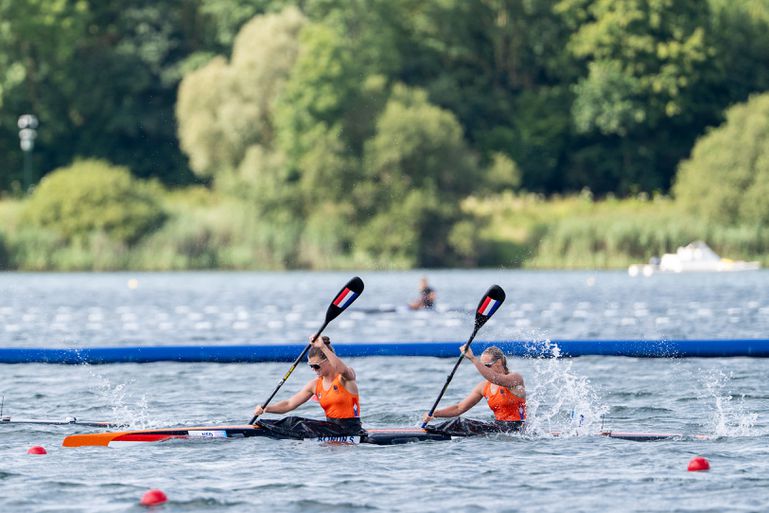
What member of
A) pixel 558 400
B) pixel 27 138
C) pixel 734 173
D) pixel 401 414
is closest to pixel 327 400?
pixel 401 414

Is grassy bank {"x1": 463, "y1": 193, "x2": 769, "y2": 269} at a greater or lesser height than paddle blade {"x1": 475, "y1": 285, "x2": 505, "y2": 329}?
greater

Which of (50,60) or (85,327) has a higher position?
(50,60)

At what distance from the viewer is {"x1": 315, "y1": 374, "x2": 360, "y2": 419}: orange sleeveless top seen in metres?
18.5

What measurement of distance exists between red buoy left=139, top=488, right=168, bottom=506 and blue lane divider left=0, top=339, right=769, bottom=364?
35.5 feet

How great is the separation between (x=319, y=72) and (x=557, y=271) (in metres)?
14.2

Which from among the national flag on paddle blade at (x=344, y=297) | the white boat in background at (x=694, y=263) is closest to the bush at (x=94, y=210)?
the white boat in background at (x=694, y=263)

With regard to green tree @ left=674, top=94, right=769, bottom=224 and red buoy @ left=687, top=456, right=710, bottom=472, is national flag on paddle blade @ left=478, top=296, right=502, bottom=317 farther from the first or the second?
green tree @ left=674, top=94, right=769, bottom=224

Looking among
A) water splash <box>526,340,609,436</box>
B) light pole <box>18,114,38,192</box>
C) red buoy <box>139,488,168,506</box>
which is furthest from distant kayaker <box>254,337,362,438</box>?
light pole <box>18,114,38,192</box>

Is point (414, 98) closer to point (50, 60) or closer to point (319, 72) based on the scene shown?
point (319, 72)

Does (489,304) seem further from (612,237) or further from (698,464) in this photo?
(612,237)

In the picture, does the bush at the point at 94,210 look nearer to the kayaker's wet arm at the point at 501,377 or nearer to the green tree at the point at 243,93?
the green tree at the point at 243,93

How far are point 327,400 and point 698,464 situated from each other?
163 inches

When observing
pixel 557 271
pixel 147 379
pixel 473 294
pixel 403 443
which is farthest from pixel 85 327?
pixel 557 271

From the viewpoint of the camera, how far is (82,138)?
277ft
